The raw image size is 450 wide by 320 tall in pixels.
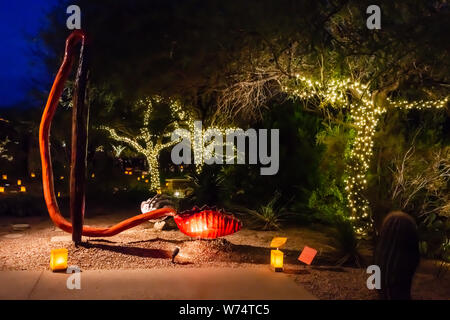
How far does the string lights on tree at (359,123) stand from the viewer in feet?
32.4

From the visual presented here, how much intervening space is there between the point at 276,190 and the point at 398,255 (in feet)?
26.6

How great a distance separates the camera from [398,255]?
5555 mm

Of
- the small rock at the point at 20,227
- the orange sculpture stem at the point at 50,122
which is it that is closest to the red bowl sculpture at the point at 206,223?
the orange sculpture stem at the point at 50,122

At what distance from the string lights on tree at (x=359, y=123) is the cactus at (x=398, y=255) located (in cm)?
428

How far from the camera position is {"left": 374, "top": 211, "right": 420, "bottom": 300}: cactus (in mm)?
5492

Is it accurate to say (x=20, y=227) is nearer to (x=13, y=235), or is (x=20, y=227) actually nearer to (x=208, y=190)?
(x=13, y=235)

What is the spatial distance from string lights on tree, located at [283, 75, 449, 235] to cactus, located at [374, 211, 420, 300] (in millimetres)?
4280

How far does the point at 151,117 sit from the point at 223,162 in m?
4.13

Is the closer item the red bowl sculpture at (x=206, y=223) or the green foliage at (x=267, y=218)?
the red bowl sculpture at (x=206, y=223)

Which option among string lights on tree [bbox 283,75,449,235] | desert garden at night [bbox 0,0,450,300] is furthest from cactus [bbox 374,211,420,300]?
string lights on tree [bbox 283,75,449,235]

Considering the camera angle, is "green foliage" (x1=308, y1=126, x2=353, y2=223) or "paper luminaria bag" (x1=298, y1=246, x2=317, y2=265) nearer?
"paper luminaria bag" (x1=298, y1=246, x2=317, y2=265)
